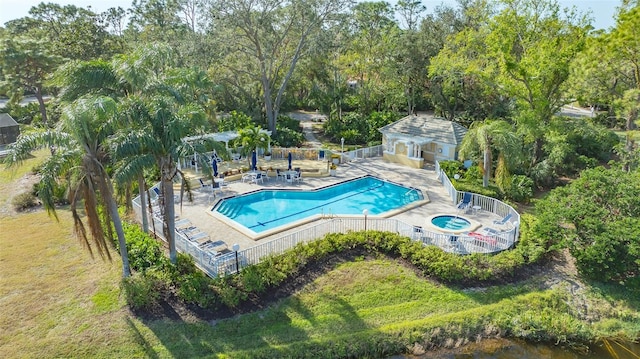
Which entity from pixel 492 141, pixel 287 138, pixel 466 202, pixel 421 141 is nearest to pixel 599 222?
pixel 466 202

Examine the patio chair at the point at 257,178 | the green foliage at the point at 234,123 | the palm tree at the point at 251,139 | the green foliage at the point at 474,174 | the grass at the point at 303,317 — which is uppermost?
the green foliage at the point at 234,123

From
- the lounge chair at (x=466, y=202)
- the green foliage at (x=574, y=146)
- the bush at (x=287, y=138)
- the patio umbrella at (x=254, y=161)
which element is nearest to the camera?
the lounge chair at (x=466, y=202)

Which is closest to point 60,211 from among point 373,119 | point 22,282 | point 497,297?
point 22,282

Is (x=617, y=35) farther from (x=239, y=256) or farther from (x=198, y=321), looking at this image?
(x=198, y=321)

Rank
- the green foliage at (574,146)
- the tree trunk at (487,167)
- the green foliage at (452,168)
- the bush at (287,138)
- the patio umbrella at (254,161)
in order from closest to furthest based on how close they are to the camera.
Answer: the tree trunk at (487,167) < the green foliage at (574,146) < the green foliage at (452,168) < the patio umbrella at (254,161) < the bush at (287,138)

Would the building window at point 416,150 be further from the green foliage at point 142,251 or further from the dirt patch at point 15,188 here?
the dirt patch at point 15,188

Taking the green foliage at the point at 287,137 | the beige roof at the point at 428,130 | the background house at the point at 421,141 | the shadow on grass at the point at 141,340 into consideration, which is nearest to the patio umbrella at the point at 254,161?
the green foliage at the point at 287,137

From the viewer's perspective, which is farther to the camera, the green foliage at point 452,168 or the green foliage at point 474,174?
the green foliage at point 452,168

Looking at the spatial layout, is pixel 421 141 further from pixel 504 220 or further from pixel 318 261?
pixel 318 261
